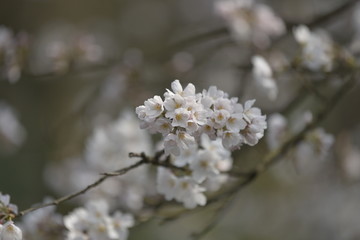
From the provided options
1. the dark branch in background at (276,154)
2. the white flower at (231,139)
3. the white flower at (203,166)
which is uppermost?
the dark branch in background at (276,154)

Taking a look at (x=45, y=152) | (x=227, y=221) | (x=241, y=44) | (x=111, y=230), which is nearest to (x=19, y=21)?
(x=45, y=152)

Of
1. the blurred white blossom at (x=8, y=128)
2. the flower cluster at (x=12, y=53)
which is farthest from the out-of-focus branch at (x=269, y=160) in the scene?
the blurred white blossom at (x=8, y=128)

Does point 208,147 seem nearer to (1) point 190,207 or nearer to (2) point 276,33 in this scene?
(1) point 190,207

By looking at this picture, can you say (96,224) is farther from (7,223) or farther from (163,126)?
(163,126)

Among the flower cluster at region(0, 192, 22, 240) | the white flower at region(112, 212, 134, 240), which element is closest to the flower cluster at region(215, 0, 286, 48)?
the white flower at region(112, 212, 134, 240)

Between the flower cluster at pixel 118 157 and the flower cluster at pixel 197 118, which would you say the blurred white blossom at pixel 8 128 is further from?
the flower cluster at pixel 197 118

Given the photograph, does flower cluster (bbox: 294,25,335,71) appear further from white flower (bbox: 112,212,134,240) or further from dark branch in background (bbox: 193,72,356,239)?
white flower (bbox: 112,212,134,240)
